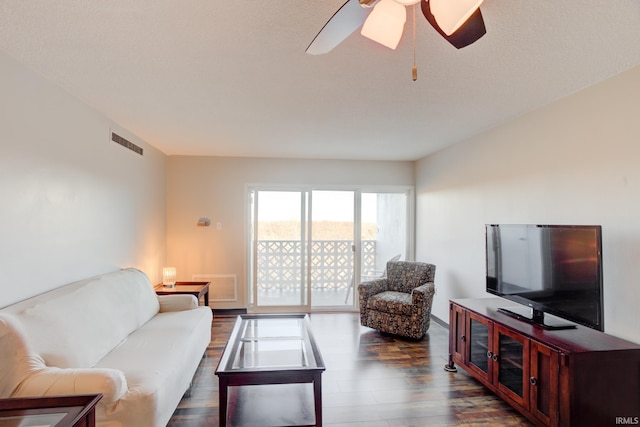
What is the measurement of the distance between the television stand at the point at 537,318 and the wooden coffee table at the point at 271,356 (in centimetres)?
152

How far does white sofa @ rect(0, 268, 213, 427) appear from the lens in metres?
1.64

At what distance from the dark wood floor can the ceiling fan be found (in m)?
2.29

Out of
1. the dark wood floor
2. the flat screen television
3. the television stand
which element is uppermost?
the flat screen television

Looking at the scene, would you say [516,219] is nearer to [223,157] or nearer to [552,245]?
[552,245]

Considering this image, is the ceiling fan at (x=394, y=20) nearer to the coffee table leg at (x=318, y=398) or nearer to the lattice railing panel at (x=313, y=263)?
the coffee table leg at (x=318, y=398)

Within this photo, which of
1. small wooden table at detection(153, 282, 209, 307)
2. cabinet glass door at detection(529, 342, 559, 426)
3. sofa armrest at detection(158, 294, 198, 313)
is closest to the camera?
cabinet glass door at detection(529, 342, 559, 426)

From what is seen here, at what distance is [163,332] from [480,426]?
2.44 m

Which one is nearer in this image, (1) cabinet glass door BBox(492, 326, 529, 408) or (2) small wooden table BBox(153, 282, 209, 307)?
(1) cabinet glass door BBox(492, 326, 529, 408)

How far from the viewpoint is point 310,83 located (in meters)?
2.21

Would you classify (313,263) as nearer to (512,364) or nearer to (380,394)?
(380,394)

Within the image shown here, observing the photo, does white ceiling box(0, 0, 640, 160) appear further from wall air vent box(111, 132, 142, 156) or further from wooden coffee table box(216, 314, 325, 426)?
wooden coffee table box(216, 314, 325, 426)

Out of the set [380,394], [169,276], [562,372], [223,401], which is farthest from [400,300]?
[169,276]

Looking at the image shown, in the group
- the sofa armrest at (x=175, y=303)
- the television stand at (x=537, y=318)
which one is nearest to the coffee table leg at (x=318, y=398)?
the television stand at (x=537, y=318)

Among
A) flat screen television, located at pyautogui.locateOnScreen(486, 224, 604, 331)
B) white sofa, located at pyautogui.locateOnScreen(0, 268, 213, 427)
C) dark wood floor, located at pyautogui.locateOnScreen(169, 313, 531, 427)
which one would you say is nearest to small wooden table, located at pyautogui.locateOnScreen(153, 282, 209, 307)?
dark wood floor, located at pyautogui.locateOnScreen(169, 313, 531, 427)
